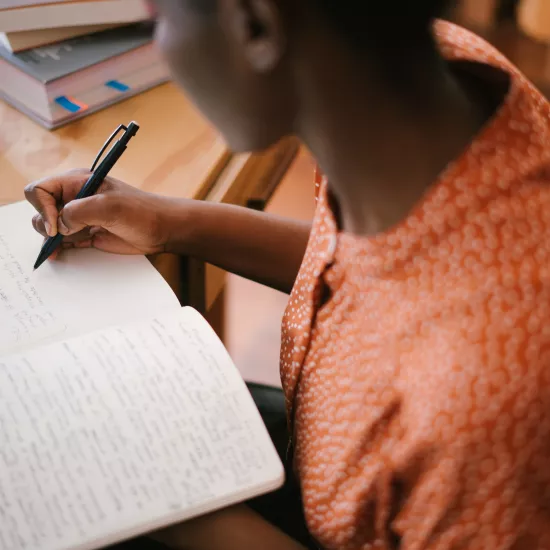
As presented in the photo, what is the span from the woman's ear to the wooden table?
1.29 feet

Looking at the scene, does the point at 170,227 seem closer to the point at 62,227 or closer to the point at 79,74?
the point at 62,227

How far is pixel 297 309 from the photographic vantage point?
0.72 metres

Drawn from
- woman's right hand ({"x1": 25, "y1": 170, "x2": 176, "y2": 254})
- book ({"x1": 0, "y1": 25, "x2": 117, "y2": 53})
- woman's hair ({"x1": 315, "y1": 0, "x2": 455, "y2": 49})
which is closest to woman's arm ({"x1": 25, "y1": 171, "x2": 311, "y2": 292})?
woman's right hand ({"x1": 25, "y1": 170, "x2": 176, "y2": 254})

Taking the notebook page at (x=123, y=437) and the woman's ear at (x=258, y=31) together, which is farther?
the notebook page at (x=123, y=437)

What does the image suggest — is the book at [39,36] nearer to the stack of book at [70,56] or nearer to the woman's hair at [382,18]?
the stack of book at [70,56]

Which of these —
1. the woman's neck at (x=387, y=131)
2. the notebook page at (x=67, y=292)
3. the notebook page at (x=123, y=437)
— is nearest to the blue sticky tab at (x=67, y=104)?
the notebook page at (x=67, y=292)

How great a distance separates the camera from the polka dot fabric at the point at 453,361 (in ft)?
1.70

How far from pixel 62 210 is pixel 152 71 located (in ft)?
1.21

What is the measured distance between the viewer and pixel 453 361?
21.0 inches

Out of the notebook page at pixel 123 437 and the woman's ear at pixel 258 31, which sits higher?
the woman's ear at pixel 258 31

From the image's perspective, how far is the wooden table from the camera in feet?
2.96

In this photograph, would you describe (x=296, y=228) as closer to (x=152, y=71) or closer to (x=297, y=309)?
(x=297, y=309)

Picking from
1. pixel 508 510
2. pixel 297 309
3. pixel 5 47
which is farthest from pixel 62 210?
pixel 508 510

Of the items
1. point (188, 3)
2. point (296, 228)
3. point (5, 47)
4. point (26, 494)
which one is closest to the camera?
point (188, 3)
